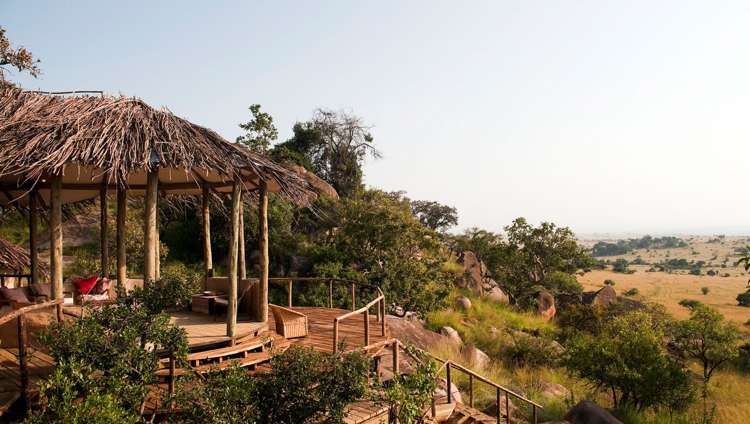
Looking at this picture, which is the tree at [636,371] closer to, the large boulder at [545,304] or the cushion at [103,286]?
the cushion at [103,286]

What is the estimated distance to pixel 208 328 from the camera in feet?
26.2

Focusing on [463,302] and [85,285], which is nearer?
[85,285]

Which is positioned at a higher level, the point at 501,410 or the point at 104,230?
the point at 104,230

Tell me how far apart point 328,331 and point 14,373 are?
4788 mm

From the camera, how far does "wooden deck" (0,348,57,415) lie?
5281 millimetres

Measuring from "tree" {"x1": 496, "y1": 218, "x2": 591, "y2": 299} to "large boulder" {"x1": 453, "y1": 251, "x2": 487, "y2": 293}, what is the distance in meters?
0.96

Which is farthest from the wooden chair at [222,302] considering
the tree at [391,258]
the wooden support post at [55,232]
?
the tree at [391,258]

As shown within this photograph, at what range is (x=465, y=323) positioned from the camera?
19.4m

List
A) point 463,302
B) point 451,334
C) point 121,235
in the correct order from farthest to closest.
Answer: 1. point 463,302
2. point 451,334
3. point 121,235

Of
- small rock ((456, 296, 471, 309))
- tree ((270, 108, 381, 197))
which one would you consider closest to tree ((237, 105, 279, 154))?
tree ((270, 108, 381, 197))

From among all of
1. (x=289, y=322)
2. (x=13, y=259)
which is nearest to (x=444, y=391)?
(x=289, y=322)

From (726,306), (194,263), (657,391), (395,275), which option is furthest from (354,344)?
(726,306)

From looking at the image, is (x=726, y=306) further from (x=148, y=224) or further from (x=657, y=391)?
(x=148, y=224)

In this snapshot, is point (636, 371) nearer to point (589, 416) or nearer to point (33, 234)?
point (589, 416)
